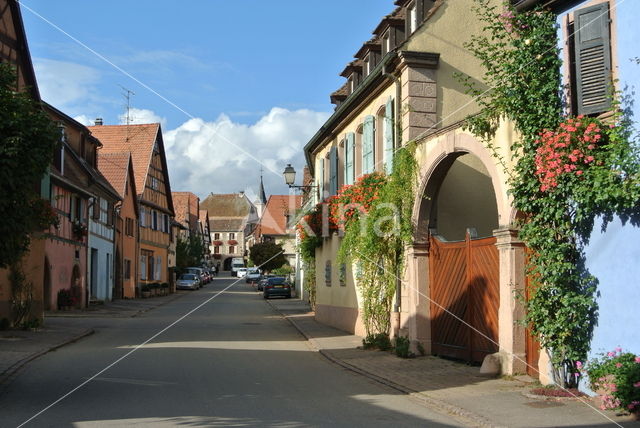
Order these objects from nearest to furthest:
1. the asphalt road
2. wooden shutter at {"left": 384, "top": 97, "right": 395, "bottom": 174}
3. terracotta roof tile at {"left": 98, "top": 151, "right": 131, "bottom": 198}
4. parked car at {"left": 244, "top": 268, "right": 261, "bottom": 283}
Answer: the asphalt road, wooden shutter at {"left": 384, "top": 97, "right": 395, "bottom": 174}, terracotta roof tile at {"left": 98, "top": 151, "right": 131, "bottom": 198}, parked car at {"left": 244, "top": 268, "right": 261, "bottom": 283}

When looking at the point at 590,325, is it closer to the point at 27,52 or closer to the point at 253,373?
the point at 253,373

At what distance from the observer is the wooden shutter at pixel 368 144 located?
19.6m

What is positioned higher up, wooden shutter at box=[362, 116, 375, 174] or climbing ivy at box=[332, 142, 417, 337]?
wooden shutter at box=[362, 116, 375, 174]

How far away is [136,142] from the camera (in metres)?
52.0

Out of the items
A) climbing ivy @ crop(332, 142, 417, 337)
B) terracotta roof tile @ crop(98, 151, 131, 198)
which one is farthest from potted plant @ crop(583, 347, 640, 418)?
terracotta roof tile @ crop(98, 151, 131, 198)

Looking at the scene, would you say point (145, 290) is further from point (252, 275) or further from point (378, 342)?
point (378, 342)

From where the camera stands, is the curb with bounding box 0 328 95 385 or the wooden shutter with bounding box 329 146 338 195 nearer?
the curb with bounding box 0 328 95 385

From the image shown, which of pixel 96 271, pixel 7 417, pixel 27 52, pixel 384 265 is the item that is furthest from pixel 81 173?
pixel 7 417

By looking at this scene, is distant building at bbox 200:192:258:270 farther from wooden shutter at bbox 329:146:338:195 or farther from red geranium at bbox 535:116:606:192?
red geranium at bbox 535:116:606:192

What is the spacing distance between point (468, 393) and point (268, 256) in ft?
195

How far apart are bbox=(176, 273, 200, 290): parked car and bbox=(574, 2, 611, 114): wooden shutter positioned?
53.5 metres

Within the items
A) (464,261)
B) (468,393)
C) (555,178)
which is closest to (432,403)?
(468,393)

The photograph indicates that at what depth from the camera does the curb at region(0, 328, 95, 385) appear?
12830 mm

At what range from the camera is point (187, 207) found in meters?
88.0
